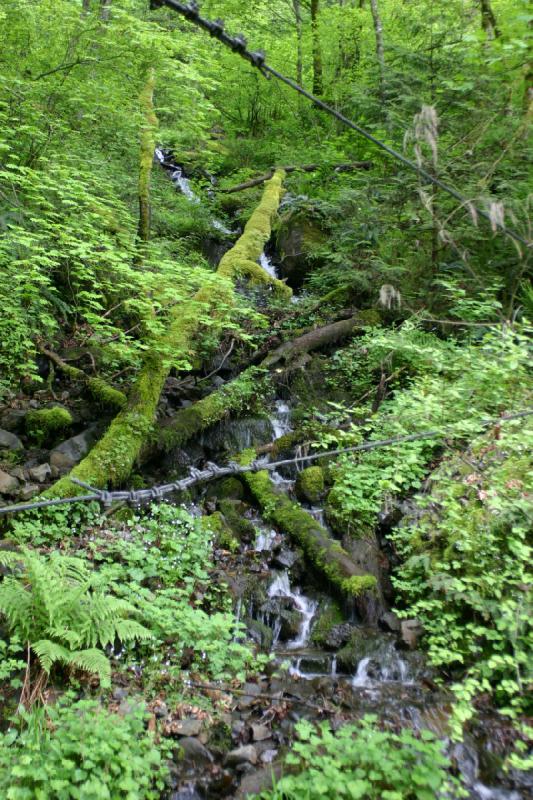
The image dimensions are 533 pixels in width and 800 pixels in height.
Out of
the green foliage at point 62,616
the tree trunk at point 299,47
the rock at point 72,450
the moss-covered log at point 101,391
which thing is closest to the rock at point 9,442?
the rock at point 72,450

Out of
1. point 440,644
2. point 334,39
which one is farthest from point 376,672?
point 334,39

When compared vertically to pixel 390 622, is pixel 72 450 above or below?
above

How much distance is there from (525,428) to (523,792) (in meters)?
3.15

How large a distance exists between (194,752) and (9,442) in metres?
4.68

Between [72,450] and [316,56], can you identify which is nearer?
[72,450]

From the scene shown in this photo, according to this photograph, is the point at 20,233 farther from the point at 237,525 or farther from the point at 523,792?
the point at 523,792

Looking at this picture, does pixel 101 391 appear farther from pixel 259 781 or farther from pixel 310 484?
pixel 259 781

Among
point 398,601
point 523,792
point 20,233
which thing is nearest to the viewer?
point 523,792

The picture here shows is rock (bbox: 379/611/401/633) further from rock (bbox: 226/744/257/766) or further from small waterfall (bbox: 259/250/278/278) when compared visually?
small waterfall (bbox: 259/250/278/278)

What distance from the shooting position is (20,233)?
20.1 feet

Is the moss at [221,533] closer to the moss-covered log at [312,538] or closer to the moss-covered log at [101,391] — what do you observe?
the moss-covered log at [312,538]

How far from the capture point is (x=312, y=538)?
646cm

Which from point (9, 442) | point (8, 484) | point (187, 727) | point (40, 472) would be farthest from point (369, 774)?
point (9, 442)

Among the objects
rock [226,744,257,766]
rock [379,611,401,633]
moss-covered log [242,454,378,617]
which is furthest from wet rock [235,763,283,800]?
moss-covered log [242,454,378,617]
